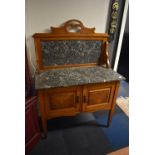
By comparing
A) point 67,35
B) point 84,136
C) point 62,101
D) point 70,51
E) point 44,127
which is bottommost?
point 84,136

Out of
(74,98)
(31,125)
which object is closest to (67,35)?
(74,98)

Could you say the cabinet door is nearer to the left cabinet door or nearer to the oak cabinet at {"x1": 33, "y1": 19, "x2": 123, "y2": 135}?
the oak cabinet at {"x1": 33, "y1": 19, "x2": 123, "y2": 135}

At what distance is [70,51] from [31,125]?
0.91m

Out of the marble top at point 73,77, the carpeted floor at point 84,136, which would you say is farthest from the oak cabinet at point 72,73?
the carpeted floor at point 84,136

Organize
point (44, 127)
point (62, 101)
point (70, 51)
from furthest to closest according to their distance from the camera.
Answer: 1. point (70, 51)
2. point (44, 127)
3. point (62, 101)

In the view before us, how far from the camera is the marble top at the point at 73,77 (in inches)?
49.8

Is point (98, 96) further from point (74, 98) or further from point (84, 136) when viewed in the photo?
point (84, 136)

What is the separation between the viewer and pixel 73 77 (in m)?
1.40

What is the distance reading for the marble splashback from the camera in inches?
59.2

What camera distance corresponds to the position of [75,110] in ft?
4.82
